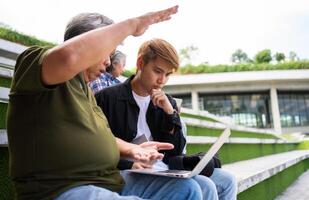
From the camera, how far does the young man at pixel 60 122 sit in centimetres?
97

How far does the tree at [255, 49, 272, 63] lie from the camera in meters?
35.1

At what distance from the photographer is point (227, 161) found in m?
4.25

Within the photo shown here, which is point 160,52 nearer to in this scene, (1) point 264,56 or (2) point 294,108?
(2) point 294,108

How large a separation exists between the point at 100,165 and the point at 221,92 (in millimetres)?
25906

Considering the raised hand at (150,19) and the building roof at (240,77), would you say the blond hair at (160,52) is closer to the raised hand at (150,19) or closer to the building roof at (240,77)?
the raised hand at (150,19)

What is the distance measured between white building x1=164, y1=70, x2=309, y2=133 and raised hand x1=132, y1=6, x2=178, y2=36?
23.1m

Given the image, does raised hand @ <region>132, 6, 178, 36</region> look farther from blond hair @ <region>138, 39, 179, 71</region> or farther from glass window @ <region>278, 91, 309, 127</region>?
glass window @ <region>278, 91, 309, 127</region>

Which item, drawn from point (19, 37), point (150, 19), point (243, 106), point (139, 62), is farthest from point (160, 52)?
point (243, 106)

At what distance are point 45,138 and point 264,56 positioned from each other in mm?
36113

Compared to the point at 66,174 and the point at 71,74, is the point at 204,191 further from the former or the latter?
the point at 71,74

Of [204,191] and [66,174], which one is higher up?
[66,174]

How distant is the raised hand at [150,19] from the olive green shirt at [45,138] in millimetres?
262

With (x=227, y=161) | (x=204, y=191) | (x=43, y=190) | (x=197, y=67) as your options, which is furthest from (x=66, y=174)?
(x=197, y=67)

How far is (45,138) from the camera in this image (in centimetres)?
103
